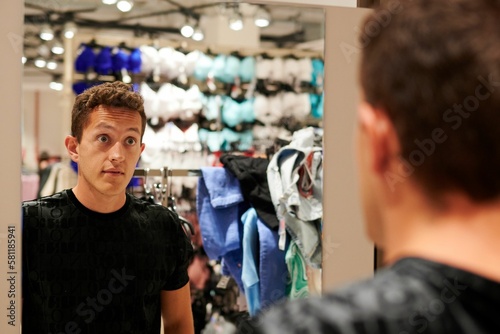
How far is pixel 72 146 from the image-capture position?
69.7 inches

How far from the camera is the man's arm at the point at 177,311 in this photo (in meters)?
1.81

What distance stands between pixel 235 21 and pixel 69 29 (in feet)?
1.72

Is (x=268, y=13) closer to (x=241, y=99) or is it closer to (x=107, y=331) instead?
(x=241, y=99)

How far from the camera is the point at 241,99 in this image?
77.7 inches

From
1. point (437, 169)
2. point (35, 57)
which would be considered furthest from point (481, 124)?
point (35, 57)

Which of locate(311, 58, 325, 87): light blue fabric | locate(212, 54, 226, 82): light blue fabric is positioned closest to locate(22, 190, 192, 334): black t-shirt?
locate(212, 54, 226, 82): light blue fabric

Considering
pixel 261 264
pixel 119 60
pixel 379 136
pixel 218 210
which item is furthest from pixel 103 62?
pixel 379 136

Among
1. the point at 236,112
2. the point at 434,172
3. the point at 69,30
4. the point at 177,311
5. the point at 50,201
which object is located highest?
the point at 69,30

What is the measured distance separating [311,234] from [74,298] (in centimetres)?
83

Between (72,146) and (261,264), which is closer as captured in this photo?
(72,146)

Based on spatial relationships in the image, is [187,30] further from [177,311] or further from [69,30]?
[177,311]

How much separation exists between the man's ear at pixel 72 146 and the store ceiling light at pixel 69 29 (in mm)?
308

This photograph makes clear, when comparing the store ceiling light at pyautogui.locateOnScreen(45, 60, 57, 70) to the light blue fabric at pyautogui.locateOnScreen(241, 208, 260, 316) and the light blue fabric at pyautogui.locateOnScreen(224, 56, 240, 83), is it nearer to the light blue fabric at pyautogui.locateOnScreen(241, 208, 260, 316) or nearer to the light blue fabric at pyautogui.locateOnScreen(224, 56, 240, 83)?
the light blue fabric at pyautogui.locateOnScreen(224, 56, 240, 83)

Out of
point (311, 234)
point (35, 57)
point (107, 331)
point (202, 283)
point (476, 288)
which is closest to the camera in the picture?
point (476, 288)
